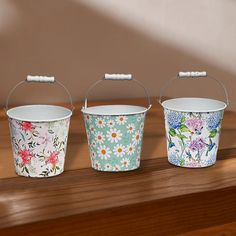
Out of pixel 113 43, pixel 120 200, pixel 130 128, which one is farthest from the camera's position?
pixel 113 43

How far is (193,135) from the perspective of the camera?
755 millimetres

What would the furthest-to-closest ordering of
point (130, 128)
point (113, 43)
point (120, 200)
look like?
point (113, 43)
point (130, 128)
point (120, 200)

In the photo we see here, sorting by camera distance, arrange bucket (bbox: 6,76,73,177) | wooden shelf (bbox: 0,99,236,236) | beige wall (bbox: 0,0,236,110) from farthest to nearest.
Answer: beige wall (bbox: 0,0,236,110) < bucket (bbox: 6,76,73,177) < wooden shelf (bbox: 0,99,236,236)

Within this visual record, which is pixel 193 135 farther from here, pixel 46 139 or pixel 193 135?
pixel 46 139

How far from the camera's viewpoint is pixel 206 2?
1.61 meters

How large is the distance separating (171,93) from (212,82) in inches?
7.4

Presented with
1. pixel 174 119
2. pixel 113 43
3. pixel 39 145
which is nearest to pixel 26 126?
pixel 39 145

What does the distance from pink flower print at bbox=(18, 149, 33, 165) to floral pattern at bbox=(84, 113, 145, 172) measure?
0.11 m

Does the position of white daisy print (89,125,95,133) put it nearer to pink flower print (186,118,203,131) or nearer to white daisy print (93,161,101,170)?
white daisy print (93,161,101,170)

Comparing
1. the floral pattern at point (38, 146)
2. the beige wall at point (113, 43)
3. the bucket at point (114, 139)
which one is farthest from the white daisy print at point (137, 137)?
the beige wall at point (113, 43)

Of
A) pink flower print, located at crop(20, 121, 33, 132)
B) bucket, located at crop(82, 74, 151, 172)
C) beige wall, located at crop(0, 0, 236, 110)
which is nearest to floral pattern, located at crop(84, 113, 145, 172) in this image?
bucket, located at crop(82, 74, 151, 172)

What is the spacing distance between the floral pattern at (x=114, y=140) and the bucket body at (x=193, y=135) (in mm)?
60

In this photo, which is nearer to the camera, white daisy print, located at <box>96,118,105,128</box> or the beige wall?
white daisy print, located at <box>96,118,105,128</box>

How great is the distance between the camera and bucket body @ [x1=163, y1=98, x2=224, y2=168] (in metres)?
0.75
